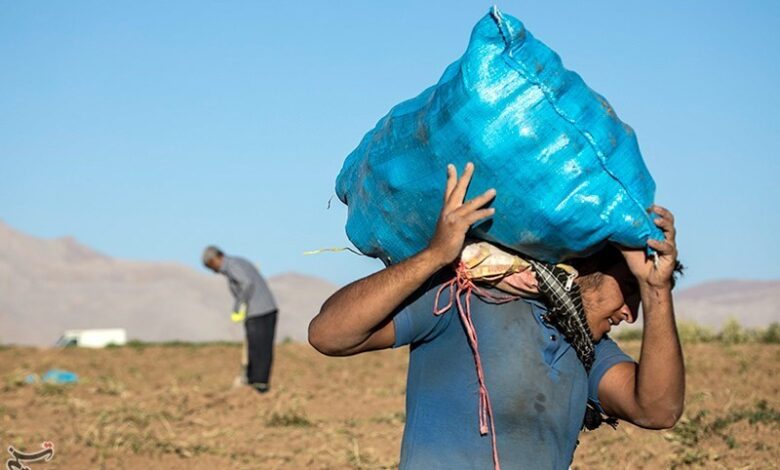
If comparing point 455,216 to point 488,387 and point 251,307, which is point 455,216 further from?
point 251,307

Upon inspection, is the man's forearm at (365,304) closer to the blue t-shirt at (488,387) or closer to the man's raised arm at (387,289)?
the man's raised arm at (387,289)

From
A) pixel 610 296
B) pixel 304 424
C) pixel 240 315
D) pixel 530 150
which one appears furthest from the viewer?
pixel 240 315

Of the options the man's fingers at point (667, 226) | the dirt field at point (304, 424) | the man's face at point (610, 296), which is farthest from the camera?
the dirt field at point (304, 424)

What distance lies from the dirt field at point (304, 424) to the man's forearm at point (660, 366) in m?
3.39

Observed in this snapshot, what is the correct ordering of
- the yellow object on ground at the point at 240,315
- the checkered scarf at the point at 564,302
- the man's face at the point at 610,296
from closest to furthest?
1. the checkered scarf at the point at 564,302
2. the man's face at the point at 610,296
3. the yellow object on ground at the point at 240,315

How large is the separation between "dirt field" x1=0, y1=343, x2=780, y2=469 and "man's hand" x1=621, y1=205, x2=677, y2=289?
367 cm

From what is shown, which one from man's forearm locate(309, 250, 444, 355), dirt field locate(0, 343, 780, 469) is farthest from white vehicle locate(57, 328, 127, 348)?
man's forearm locate(309, 250, 444, 355)

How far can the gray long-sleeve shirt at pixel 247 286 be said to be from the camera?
12758 mm

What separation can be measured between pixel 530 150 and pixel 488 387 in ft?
2.12

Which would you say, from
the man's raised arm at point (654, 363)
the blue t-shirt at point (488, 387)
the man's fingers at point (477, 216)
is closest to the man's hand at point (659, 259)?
the man's raised arm at point (654, 363)

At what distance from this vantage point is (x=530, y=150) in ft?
9.55

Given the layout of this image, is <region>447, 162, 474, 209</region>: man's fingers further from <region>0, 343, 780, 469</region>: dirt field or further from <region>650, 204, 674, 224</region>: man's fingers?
<region>0, 343, 780, 469</region>: dirt field

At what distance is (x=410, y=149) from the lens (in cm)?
311

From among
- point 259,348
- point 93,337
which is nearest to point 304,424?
point 259,348
